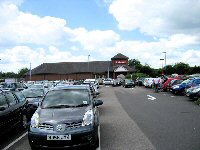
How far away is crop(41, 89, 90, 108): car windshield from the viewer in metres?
8.84

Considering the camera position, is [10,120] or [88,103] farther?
[10,120]

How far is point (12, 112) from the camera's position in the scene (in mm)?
10008

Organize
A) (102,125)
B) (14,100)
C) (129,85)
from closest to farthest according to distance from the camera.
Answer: (14,100), (102,125), (129,85)

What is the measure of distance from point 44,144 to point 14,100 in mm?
3868

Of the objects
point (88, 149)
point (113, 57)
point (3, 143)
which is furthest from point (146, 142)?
point (113, 57)

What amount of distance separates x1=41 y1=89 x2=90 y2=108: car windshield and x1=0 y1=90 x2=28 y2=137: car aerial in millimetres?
1241

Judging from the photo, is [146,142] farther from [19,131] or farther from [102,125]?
[19,131]

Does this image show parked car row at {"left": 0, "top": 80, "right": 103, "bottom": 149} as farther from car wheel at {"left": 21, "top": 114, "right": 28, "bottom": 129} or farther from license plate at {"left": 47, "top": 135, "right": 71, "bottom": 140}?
car wheel at {"left": 21, "top": 114, "right": 28, "bottom": 129}

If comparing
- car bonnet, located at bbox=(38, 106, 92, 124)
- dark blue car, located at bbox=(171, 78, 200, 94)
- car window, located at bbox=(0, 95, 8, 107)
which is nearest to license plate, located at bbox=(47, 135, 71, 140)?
car bonnet, located at bbox=(38, 106, 92, 124)

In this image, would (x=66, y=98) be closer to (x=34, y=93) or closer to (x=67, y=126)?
(x=67, y=126)

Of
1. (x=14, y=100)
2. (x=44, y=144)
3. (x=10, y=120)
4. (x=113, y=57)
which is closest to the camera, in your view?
(x=44, y=144)

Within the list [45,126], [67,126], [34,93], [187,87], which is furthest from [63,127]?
[187,87]

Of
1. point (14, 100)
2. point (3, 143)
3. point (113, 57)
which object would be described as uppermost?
point (113, 57)

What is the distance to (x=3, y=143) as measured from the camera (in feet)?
29.5
